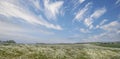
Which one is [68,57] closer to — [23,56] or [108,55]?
[23,56]

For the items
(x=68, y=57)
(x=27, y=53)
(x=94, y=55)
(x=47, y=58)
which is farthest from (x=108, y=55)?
(x=27, y=53)

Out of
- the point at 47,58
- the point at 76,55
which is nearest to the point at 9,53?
the point at 47,58

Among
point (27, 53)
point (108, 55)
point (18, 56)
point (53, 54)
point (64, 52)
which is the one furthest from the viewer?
point (108, 55)

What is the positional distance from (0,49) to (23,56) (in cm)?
815

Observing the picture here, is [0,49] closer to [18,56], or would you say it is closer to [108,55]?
[18,56]

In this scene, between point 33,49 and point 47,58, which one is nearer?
point 47,58

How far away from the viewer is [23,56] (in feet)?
187

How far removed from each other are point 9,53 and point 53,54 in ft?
52.2

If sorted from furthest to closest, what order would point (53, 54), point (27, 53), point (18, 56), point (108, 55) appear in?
point (108, 55)
point (53, 54)
point (27, 53)
point (18, 56)

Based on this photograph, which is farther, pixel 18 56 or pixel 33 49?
pixel 33 49

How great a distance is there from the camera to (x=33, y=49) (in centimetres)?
6581

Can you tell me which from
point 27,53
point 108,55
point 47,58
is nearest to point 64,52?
point 47,58

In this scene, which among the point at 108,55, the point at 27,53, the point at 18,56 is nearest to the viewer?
the point at 18,56

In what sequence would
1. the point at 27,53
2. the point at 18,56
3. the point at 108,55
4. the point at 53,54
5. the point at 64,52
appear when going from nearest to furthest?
the point at 18,56 < the point at 27,53 < the point at 53,54 < the point at 64,52 < the point at 108,55
